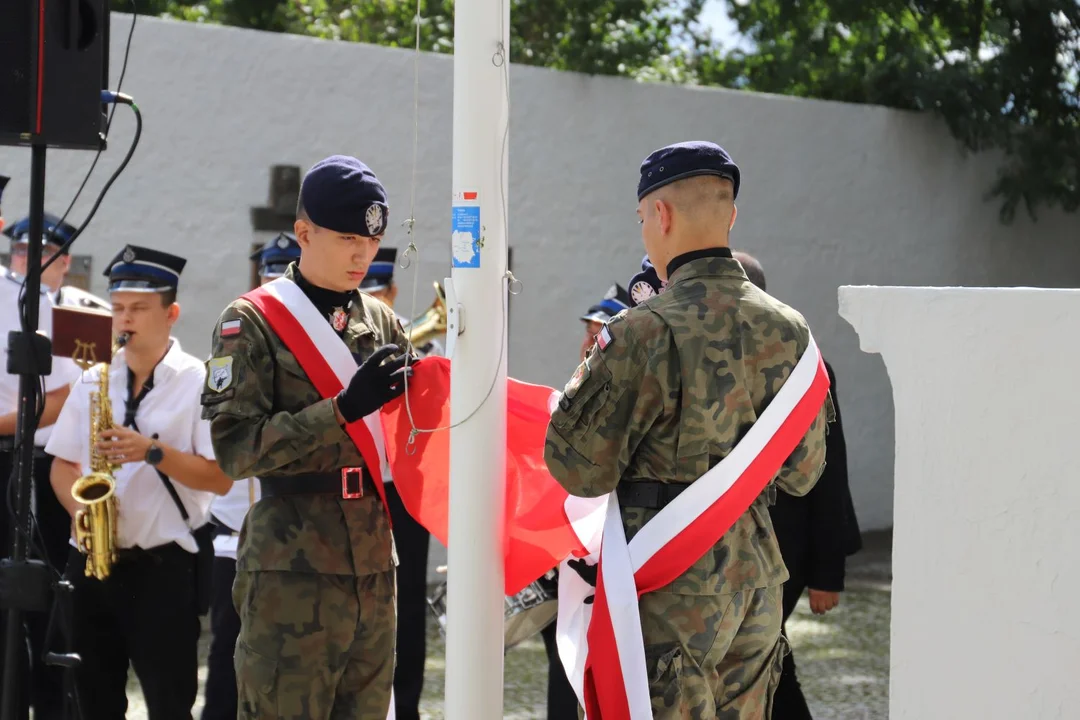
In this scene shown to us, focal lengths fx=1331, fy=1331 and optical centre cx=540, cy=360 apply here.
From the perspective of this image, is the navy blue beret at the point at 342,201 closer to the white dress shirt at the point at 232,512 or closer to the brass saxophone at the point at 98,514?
the brass saxophone at the point at 98,514

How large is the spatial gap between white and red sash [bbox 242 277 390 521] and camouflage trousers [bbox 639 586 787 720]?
34.7 inches

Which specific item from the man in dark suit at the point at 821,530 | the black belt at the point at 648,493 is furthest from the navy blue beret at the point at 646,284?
the black belt at the point at 648,493

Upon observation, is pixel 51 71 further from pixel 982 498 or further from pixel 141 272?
pixel 982 498

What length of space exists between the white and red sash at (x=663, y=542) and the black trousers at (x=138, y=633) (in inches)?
69.5

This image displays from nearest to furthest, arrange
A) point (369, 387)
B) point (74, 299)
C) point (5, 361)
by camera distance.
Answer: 1. point (369, 387)
2. point (5, 361)
3. point (74, 299)

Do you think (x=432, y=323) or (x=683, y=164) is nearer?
(x=683, y=164)

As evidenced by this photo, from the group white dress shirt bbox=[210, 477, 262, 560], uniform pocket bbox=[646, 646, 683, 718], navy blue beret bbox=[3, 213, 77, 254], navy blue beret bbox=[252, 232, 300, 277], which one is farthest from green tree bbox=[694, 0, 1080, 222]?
uniform pocket bbox=[646, 646, 683, 718]

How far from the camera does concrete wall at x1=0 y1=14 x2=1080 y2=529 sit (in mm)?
7570

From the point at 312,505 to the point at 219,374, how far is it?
0.42m

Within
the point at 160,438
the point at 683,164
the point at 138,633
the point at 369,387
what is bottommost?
the point at 138,633

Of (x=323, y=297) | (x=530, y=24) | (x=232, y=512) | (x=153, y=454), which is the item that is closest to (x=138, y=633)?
(x=153, y=454)

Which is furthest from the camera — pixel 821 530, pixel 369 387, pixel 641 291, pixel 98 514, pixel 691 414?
pixel 821 530

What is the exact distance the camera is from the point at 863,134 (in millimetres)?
10102

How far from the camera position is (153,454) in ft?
14.1
